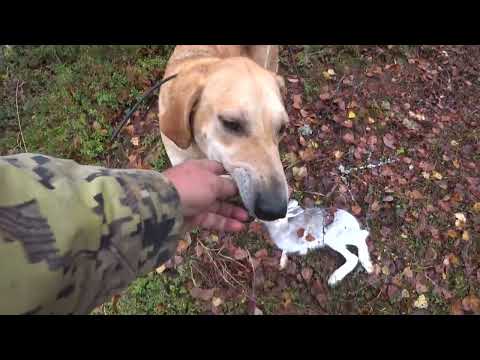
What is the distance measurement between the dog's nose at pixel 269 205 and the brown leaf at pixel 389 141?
3.33 meters

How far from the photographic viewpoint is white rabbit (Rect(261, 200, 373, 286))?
439 centimetres

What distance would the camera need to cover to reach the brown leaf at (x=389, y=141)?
17.4 ft

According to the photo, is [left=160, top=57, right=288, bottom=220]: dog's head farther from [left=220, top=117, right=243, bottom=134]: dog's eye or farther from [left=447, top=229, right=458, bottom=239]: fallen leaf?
[left=447, top=229, right=458, bottom=239]: fallen leaf

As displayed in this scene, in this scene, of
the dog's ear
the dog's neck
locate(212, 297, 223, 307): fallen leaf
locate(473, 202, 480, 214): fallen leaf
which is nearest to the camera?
the dog's ear

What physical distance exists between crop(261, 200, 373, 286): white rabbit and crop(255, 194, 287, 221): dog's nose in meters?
1.89

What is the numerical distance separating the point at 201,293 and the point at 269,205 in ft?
6.53

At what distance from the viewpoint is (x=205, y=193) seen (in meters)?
2.07

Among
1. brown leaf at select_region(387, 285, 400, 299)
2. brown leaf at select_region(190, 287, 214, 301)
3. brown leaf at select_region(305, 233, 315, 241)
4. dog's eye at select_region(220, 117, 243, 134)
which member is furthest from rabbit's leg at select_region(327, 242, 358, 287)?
dog's eye at select_region(220, 117, 243, 134)

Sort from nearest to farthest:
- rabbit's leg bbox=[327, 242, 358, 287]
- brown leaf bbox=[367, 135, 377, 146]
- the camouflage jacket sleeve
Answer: the camouflage jacket sleeve
rabbit's leg bbox=[327, 242, 358, 287]
brown leaf bbox=[367, 135, 377, 146]

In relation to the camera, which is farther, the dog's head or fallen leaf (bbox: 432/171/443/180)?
fallen leaf (bbox: 432/171/443/180)

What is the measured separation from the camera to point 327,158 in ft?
16.3

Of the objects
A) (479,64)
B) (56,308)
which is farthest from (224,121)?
(479,64)

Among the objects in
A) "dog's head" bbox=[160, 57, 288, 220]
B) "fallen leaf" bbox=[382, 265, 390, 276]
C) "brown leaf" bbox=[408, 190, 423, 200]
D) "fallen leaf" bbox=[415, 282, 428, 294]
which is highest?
"dog's head" bbox=[160, 57, 288, 220]

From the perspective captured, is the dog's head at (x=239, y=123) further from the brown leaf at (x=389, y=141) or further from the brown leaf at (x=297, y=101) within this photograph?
the brown leaf at (x=389, y=141)
